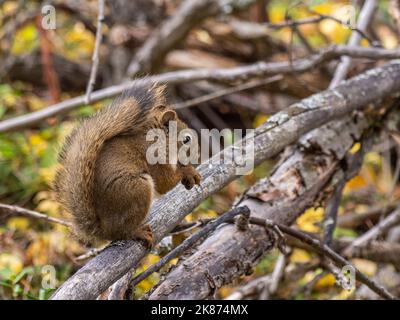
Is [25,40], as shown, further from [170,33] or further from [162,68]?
[170,33]

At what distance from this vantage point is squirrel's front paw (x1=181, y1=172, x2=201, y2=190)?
245 cm

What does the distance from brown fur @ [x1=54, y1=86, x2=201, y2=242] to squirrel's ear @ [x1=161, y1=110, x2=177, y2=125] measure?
0.34 feet

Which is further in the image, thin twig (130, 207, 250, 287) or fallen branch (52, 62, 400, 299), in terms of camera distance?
thin twig (130, 207, 250, 287)

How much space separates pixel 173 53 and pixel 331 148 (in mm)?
2770

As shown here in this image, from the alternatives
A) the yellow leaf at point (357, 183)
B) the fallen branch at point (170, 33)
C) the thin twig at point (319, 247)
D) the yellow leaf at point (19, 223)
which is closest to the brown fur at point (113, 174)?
the thin twig at point (319, 247)

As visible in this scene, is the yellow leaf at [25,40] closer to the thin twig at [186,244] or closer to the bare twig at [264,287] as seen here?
the bare twig at [264,287]

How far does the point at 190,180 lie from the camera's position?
245cm

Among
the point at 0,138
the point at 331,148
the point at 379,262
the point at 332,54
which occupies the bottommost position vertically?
the point at 379,262

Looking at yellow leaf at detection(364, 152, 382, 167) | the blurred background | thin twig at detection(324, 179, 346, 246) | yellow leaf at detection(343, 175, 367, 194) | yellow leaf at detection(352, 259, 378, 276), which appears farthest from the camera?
yellow leaf at detection(364, 152, 382, 167)

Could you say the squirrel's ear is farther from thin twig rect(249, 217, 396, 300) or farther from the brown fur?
thin twig rect(249, 217, 396, 300)

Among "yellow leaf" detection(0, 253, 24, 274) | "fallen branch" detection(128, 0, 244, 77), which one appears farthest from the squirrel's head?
"fallen branch" detection(128, 0, 244, 77)
